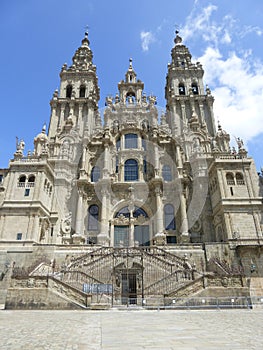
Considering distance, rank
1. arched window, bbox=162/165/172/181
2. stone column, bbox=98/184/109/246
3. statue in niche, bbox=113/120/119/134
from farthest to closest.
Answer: statue in niche, bbox=113/120/119/134 → arched window, bbox=162/165/172/181 → stone column, bbox=98/184/109/246

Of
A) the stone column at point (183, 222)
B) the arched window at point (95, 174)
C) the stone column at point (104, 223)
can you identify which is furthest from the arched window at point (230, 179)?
the arched window at point (95, 174)

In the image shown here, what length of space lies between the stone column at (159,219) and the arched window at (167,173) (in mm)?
2838

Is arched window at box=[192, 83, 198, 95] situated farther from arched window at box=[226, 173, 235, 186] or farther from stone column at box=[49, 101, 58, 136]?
stone column at box=[49, 101, 58, 136]

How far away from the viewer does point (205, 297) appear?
15.3 metres

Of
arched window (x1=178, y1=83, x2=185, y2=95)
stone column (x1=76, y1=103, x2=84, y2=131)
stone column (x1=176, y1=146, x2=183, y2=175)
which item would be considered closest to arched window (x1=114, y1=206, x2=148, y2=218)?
stone column (x1=176, y1=146, x2=183, y2=175)

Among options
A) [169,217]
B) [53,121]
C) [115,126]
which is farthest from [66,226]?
[53,121]

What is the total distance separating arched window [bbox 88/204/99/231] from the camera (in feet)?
98.8

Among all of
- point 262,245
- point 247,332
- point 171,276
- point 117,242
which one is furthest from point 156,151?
point 247,332

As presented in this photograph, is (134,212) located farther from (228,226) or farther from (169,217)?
(228,226)

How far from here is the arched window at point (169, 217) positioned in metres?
30.2

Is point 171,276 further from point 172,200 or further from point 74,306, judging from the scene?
point 172,200

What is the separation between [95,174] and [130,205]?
650 centimetres

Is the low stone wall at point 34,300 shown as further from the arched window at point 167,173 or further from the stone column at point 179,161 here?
the arched window at point 167,173

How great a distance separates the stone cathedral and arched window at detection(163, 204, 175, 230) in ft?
0.39
